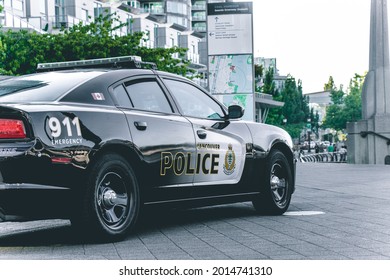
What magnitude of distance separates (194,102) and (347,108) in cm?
10034

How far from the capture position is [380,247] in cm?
616

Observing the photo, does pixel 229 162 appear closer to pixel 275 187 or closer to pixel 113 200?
pixel 275 187

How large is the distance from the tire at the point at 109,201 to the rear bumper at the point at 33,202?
0.52 feet

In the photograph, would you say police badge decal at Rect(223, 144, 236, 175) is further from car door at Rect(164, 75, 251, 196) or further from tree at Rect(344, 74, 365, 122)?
tree at Rect(344, 74, 365, 122)

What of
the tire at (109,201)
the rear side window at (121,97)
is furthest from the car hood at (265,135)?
the tire at (109,201)

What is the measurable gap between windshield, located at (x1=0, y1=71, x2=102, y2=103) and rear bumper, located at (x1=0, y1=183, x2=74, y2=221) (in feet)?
2.58

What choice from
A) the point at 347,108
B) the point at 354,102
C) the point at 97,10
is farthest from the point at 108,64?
the point at 347,108

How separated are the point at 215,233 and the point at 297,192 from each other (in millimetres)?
6183

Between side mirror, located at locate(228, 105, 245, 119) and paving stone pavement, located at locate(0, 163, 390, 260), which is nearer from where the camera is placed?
paving stone pavement, located at locate(0, 163, 390, 260)

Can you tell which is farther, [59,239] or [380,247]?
[59,239]

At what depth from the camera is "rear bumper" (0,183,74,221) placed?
5922 mm

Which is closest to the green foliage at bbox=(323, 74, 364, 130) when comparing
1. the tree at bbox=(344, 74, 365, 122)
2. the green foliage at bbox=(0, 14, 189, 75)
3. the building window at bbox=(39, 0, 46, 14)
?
the tree at bbox=(344, 74, 365, 122)

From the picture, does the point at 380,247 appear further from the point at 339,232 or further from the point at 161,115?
the point at 161,115

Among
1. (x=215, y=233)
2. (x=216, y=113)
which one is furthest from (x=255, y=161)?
(x=215, y=233)
